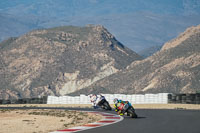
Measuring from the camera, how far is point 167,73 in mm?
119312

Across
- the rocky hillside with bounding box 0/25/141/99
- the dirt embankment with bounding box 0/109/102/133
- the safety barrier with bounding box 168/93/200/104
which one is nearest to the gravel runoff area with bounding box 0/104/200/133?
the dirt embankment with bounding box 0/109/102/133

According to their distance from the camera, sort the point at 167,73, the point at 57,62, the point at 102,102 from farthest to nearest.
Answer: the point at 57,62 → the point at 167,73 → the point at 102,102

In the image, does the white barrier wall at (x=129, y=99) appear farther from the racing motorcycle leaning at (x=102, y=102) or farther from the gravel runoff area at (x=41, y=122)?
the gravel runoff area at (x=41, y=122)

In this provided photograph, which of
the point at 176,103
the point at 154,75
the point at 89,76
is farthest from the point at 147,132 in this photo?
the point at 89,76

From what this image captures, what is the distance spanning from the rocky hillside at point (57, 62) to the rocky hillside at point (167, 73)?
68.0 ft

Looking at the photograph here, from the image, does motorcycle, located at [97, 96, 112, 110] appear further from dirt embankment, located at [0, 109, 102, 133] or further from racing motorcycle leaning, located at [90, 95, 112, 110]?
dirt embankment, located at [0, 109, 102, 133]

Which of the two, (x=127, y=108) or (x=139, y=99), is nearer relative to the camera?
(x=127, y=108)

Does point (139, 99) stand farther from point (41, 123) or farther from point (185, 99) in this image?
point (41, 123)

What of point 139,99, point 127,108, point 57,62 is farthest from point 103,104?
point 57,62

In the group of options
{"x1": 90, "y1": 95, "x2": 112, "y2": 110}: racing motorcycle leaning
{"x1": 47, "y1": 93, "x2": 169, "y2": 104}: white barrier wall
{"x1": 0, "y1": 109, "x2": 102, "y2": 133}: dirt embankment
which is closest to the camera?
{"x1": 0, "y1": 109, "x2": 102, "y2": 133}: dirt embankment

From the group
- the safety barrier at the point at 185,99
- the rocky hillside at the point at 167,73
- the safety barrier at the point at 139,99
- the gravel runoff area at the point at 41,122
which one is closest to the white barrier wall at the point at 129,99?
the safety barrier at the point at 139,99

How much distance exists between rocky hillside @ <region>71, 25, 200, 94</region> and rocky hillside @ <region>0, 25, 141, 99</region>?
20.7 meters

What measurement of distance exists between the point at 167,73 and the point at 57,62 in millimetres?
61391

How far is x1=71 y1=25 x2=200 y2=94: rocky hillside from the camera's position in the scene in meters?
111
